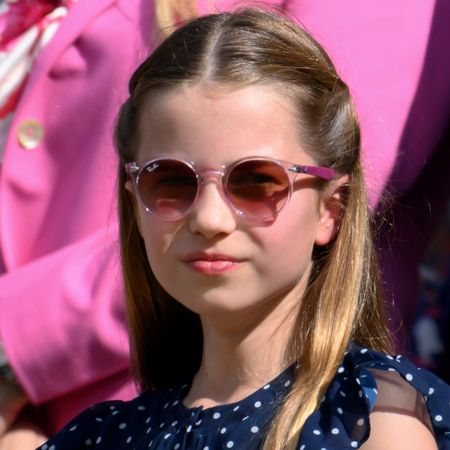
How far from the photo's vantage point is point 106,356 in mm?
2375

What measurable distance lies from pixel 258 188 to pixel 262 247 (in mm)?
81

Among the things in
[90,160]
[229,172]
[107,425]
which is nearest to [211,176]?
[229,172]

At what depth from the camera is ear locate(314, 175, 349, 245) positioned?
6.50 ft

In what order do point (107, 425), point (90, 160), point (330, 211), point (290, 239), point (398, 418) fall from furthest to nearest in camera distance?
1. point (90, 160)
2. point (107, 425)
3. point (330, 211)
4. point (290, 239)
5. point (398, 418)

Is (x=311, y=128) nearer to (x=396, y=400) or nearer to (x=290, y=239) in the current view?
(x=290, y=239)

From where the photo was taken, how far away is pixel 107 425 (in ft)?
7.00

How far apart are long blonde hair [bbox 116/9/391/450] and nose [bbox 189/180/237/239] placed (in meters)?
0.16

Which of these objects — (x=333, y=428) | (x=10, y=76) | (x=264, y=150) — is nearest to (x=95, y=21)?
(x=10, y=76)

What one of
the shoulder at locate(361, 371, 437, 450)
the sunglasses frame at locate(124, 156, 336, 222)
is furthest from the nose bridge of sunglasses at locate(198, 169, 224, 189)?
the shoulder at locate(361, 371, 437, 450)

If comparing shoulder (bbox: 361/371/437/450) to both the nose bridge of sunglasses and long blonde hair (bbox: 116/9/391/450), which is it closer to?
long blonde hair (bbox: 116/9/391/450)

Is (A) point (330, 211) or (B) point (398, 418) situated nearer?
(B) point (398, 418)

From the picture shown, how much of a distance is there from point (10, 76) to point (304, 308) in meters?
0.97

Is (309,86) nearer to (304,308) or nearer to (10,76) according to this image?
(304,308)

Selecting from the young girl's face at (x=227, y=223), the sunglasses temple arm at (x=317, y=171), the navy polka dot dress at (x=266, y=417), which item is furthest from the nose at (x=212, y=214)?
the navy polka dot dress at (x=266, y=417)
